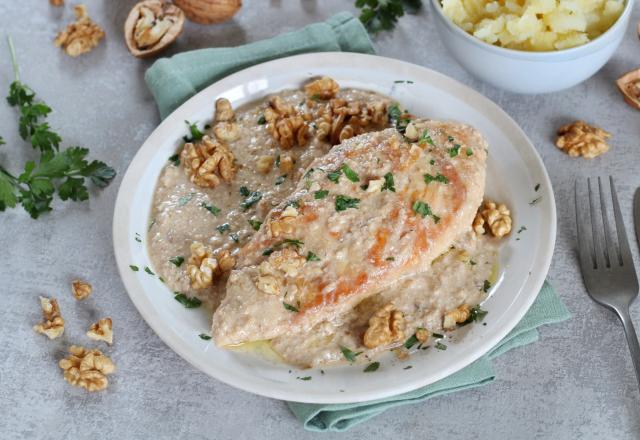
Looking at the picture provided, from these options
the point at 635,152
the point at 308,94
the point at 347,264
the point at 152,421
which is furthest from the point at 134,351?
the point at 635,152

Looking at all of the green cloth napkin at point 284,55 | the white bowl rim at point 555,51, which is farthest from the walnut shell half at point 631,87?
the green cloth napkin at point 284,55

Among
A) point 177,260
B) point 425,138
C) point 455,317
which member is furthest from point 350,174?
point 177,260

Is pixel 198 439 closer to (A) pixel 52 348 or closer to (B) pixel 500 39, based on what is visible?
(A) pixel 52 348

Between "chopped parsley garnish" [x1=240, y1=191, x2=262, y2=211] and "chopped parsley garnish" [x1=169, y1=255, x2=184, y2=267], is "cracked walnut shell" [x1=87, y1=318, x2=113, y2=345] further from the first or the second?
"chopped parsley garnish" [x1=240, y1=191, x2=262, y2=211]

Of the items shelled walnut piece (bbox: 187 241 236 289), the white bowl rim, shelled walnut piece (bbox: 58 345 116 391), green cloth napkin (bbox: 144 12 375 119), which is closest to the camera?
shelled walnut piece (bbox: 187 241 236 289)

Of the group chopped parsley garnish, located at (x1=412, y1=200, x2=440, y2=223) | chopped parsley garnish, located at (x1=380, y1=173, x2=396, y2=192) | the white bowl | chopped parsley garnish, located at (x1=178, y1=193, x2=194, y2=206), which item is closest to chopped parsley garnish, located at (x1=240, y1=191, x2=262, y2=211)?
chopped parsley garnish, located at (x1=178, y1=193, x2=194, y2=206)

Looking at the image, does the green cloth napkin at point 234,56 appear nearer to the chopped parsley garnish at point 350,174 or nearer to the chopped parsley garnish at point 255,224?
the chopped parsley garnish at point 255,224
